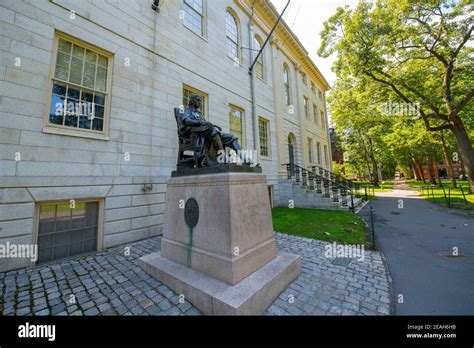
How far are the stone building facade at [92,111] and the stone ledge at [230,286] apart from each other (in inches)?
111

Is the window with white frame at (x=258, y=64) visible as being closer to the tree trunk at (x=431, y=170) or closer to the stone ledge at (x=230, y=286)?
the stone ledge at (x=230, y=286)

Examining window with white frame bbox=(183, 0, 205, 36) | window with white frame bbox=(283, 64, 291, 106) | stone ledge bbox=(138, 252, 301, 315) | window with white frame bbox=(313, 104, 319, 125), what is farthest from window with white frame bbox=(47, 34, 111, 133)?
window with white frame bbox=(313, 104, 319, 125)

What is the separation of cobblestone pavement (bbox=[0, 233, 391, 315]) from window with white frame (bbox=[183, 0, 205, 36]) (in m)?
9.57

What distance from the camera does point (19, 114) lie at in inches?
165

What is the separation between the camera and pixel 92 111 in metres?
5.34

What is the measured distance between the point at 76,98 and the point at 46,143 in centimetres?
146

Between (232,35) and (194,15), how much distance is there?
115 inches

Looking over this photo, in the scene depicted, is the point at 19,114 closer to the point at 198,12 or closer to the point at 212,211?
the point at 212,211

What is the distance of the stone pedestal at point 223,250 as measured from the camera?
2.64 meters

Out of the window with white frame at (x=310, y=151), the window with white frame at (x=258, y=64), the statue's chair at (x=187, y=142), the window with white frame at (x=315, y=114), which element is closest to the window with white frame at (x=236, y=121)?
the window with white frame at (x=258, y=64)

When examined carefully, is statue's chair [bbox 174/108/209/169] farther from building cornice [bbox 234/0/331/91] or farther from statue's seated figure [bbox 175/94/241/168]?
building cornice [bbox 234/0/331/91]

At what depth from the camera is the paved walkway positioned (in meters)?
2.76

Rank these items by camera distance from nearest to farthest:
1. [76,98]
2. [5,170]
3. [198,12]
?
1. [5,170]
2. [76,98]
3. [198,12]
